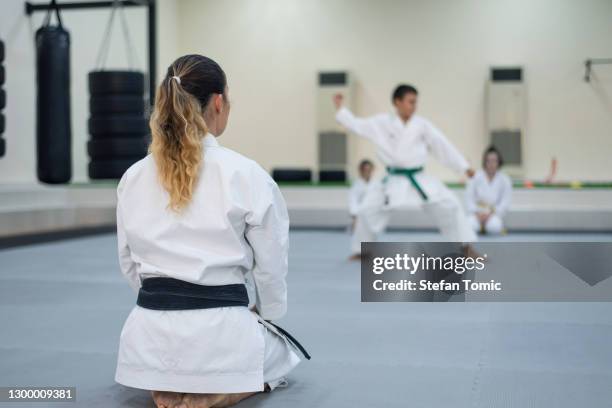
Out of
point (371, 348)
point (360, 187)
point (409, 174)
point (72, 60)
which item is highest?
point (72, 60)

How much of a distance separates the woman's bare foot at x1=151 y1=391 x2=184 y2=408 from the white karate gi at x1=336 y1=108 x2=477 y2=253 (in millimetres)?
3526

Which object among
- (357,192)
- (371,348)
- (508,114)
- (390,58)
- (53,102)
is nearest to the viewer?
(371,348)

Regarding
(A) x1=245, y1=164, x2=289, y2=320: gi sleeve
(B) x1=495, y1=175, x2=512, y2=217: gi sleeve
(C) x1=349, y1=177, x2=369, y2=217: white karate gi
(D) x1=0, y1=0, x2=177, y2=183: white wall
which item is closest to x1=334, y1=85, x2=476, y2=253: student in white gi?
(C) x1=349, y1=177, x2=369, y2=217: white karate gi

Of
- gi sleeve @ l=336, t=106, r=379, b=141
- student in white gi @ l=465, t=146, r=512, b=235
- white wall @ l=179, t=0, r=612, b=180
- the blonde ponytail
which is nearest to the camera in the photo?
the blonde ponytail

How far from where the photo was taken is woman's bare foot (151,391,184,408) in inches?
85.4

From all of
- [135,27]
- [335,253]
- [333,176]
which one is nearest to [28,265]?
[335,253]

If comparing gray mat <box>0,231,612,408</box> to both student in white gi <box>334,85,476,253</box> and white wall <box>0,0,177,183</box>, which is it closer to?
student in white gi <box>334,85,476,253</box>

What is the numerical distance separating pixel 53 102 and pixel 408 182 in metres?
2.88

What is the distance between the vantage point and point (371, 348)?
120 inches

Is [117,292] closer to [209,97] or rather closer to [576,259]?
[209,97]

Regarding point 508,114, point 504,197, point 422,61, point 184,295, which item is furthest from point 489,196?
point 184,295

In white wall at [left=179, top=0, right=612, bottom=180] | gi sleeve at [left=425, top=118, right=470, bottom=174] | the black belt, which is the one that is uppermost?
white wall at [left=179, top=0, right=612, bottom=180]

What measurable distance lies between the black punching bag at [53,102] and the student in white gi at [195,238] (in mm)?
4039

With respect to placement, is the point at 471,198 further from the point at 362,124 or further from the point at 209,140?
the point at 209,140
